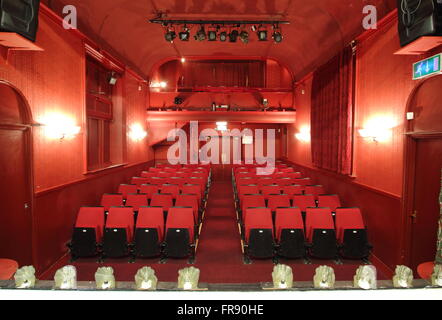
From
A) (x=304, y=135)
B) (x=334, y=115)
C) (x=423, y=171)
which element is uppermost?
(x=334, y=115)

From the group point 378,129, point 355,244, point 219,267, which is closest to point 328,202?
point 355,244

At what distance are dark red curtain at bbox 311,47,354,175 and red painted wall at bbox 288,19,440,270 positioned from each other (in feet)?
0.86

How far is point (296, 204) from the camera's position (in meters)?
6.28

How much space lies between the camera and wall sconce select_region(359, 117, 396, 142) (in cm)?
519

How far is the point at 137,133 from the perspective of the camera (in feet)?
37.3

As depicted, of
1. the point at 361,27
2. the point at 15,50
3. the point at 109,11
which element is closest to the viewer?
the point at 15,50

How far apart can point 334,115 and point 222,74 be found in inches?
321

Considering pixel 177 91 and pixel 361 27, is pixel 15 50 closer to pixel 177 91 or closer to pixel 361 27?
pixel 361 27

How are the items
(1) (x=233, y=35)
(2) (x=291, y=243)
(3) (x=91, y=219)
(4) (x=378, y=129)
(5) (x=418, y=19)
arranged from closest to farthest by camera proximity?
(5) (x=418, y=19) → (2) (x=291, y=243) → (3) (x=91, y=219) → (4) (x=378, y=129) → (1) (x=233, y=35)

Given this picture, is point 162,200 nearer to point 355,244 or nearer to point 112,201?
point 112,201

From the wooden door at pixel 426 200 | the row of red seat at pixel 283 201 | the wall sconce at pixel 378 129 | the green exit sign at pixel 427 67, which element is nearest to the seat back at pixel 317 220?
the row of red seat at pixel 283 201
